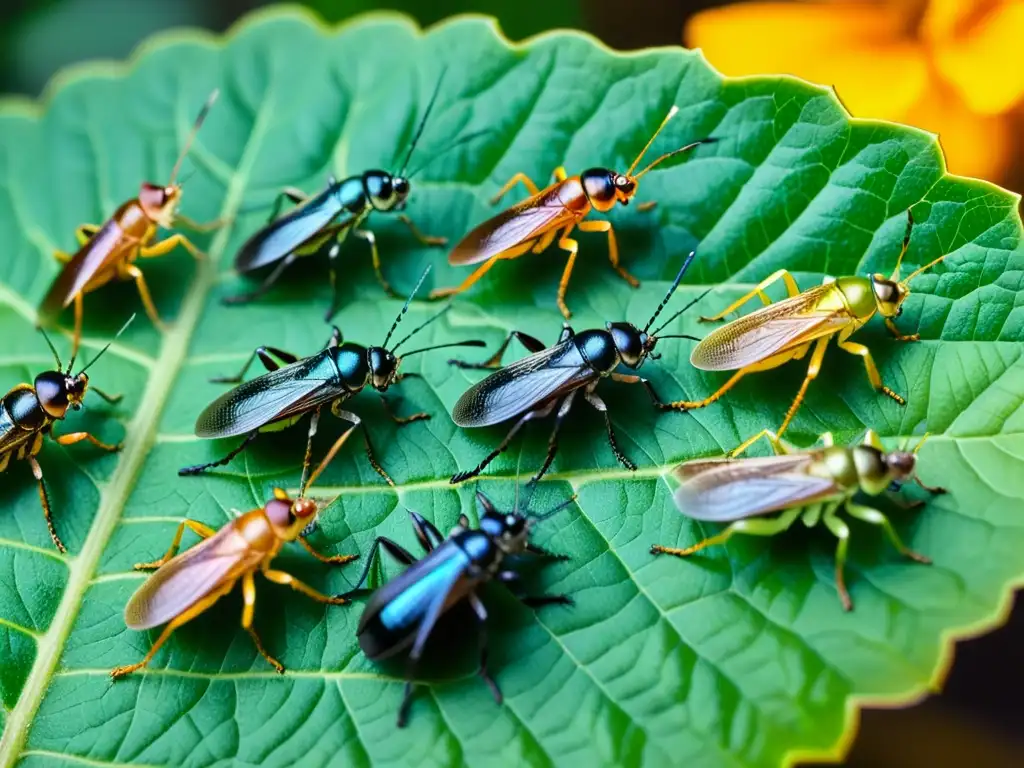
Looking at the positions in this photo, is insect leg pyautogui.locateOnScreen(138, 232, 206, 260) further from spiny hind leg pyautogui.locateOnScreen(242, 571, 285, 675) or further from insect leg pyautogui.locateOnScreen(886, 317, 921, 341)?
insect leg pyautogui.locateOnScreen(886, 317, 921, 341)

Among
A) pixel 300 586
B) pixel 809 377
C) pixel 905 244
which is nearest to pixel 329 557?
pixel 300 586

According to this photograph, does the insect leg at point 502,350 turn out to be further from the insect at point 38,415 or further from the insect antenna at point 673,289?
the insect at point 38,415

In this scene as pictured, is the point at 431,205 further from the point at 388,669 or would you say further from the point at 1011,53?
the point at 1011,53

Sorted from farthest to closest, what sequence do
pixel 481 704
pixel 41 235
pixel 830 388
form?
pixel 41 235 < pixel 830 388 < pixel 481 704

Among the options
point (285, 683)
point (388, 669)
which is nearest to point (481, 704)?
point (388, 669)

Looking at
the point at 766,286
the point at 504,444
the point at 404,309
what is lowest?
the point at 504,444

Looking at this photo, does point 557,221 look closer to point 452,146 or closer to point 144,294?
point 452,146
